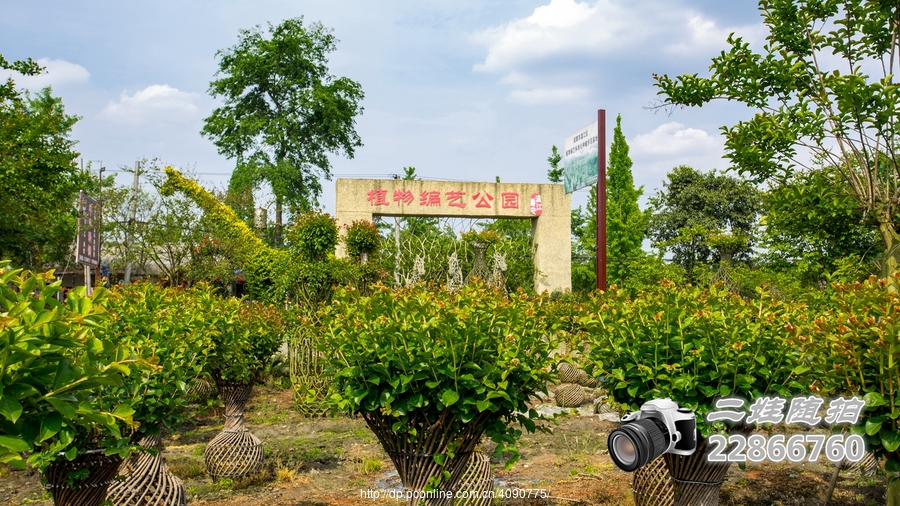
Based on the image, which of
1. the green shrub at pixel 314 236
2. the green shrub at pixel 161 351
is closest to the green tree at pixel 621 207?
the green shrub at pixel 314 236

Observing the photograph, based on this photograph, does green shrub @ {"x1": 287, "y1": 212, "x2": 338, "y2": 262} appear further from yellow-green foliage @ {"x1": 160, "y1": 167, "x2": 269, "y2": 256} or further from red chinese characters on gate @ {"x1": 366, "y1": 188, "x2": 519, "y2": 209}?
red chinese characters on gate @ {"x1": 366, "y1": 188, "x2": 519, "y2": 209}

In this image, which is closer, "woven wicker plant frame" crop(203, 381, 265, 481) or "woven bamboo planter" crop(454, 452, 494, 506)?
"woven bamboo planter" crop(454, 452, 494, 506)

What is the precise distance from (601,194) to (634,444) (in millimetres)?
8644

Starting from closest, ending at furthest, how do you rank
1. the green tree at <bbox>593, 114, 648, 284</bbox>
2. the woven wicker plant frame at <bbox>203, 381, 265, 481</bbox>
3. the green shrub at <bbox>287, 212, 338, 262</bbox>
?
the woven wicker plant frame at <bbox>203, 381, 265, 481</bbox> < the green shrub at <bbox>287, 212, 338, 262</bbox> < the green tree at <bbox>593, 114, 648, 284</bbox>

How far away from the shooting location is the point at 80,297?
2.24 meters

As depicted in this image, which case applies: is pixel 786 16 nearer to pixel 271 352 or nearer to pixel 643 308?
pixel 643 308

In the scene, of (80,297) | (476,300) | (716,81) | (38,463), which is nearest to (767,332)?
(476,300)

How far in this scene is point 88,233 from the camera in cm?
1479

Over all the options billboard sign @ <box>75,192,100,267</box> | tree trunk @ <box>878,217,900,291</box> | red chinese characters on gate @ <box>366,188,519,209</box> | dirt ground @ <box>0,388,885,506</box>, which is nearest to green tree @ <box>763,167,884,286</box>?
tree trunk @ <box>878,217,900,291</box>

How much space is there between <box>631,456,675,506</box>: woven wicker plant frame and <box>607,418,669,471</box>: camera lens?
8.82ft

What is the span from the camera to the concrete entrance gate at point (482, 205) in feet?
58.0

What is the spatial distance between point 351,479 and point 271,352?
5.70 feet

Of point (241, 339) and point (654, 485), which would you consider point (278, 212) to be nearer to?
point (241, 339)

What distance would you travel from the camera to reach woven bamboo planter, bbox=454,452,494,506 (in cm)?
511
